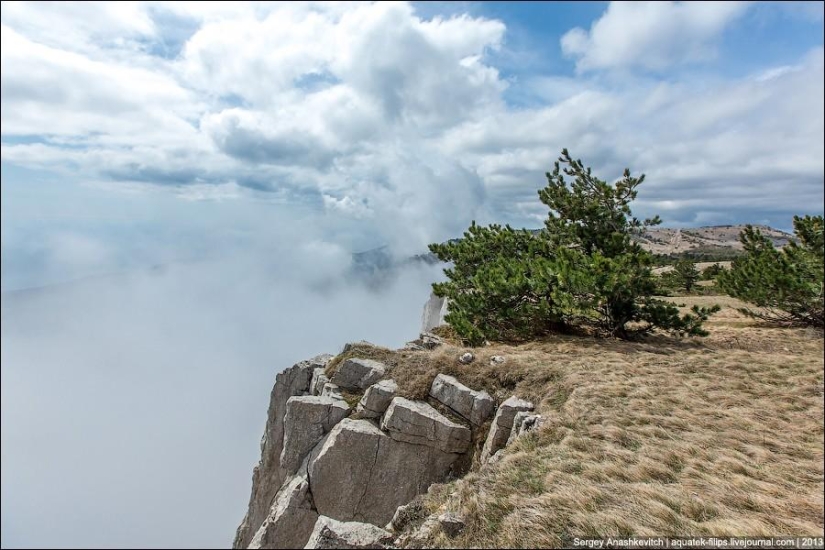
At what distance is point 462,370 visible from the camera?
1794 centimetres

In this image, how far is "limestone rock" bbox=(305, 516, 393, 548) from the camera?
9.07 m

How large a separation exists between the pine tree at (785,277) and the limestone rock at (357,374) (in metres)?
14.7

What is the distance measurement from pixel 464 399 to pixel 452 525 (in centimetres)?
803

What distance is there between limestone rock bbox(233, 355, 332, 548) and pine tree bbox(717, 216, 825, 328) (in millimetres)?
19768

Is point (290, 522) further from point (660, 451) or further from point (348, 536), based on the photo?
point (660, 451)

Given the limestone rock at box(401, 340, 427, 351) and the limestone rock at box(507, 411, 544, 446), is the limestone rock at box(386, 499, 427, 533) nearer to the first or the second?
the limestone rock at box(507, 411, 544, 446)

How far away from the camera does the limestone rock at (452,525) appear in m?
8.48

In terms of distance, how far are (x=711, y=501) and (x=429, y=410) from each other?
9822mm

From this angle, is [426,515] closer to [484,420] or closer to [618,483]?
[618,483]

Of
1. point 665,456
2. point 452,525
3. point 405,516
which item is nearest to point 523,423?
point 665,456

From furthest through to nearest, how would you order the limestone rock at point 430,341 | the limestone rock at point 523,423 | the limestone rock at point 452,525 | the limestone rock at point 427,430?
the limestone rock at point 430,341
the limestone rock at point 427,430
the limestone rock at point 523,423
the limestone rock at point 452,525

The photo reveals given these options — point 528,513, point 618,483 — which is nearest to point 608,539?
point 528,513

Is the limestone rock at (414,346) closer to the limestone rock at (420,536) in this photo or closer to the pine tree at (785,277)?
the limestone rock at (420,536)

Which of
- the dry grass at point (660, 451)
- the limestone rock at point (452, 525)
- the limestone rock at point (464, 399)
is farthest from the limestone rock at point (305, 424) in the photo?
the limestone rock at point (452, 525)
